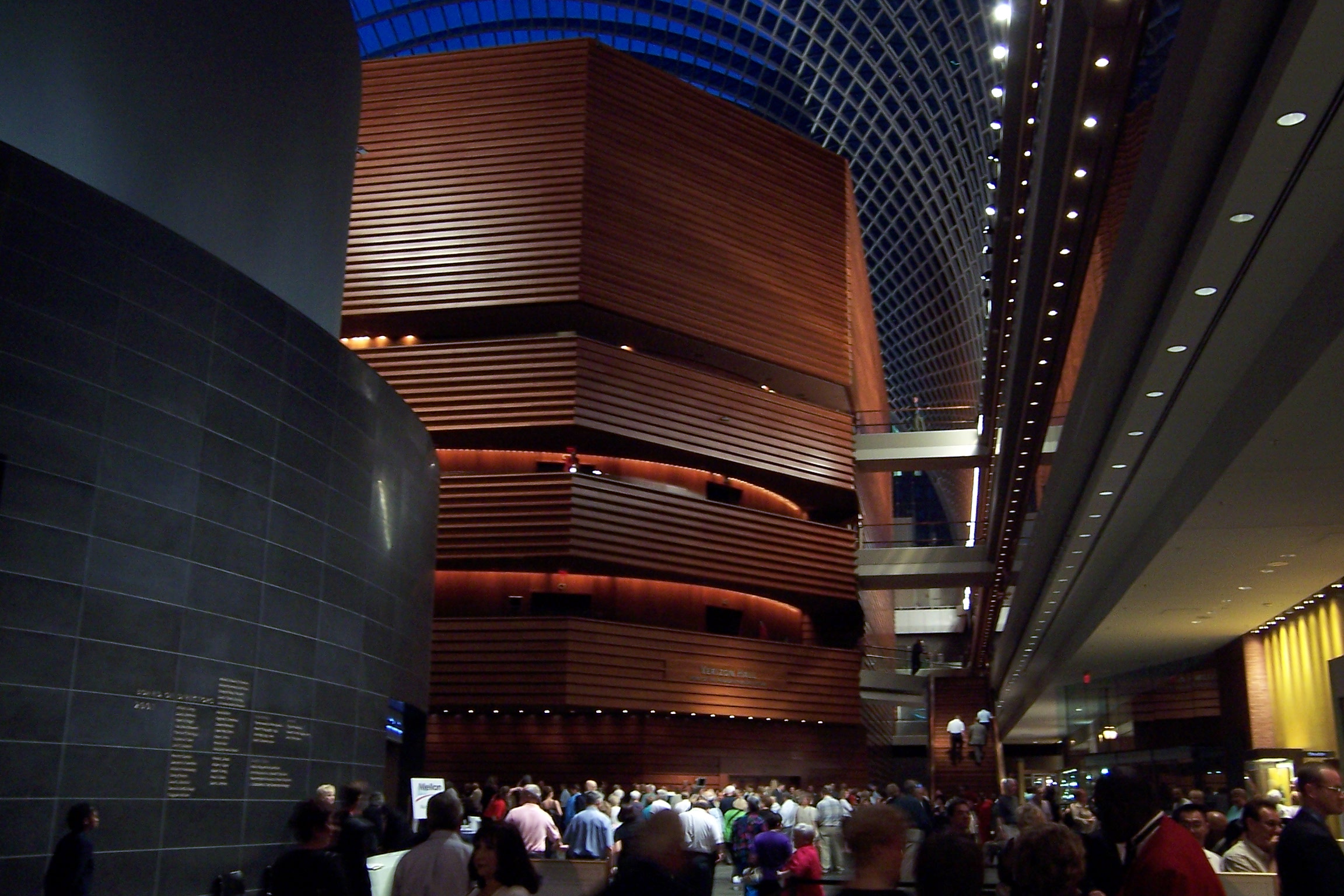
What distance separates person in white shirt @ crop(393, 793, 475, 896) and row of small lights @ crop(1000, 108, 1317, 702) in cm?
559

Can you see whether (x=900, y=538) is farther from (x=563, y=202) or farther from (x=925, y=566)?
(x=563, y=202)

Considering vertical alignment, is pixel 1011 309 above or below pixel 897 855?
above

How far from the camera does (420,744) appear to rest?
16734 mm

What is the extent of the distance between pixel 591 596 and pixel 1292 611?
41.3ft

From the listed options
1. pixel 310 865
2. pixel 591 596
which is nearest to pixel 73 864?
pixel 310 865

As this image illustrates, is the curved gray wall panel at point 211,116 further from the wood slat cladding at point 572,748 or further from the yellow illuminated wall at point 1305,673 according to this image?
the yellow illuminated wall at point 1305,673

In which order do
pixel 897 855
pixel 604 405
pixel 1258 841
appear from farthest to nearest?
pixel 604 405, pixel 1258 841, pixel 897 855

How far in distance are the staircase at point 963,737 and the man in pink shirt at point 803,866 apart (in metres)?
28.6

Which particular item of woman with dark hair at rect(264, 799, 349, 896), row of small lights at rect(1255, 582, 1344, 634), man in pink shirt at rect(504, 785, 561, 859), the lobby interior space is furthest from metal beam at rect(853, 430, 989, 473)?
woman with dark hair at rect(264, 799, 349, 896)

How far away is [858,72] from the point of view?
127 ft

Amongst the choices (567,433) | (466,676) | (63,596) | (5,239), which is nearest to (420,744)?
(466,676)

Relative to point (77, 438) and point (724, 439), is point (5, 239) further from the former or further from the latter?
point (724, 439)

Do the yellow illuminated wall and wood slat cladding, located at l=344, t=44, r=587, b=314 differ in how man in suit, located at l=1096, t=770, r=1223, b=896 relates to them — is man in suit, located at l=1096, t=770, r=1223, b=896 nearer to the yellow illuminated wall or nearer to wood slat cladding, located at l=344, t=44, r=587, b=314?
the yellow illuminated wall

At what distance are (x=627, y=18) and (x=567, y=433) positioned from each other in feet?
68.6
